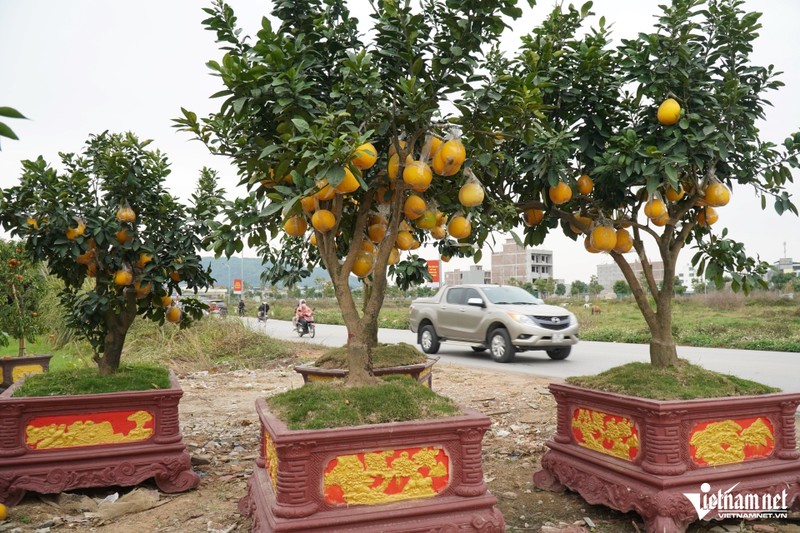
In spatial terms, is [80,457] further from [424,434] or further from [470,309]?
[470,309]

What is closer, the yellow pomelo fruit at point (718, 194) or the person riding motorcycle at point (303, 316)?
the yellow pomelo fruit at point (718, 194)

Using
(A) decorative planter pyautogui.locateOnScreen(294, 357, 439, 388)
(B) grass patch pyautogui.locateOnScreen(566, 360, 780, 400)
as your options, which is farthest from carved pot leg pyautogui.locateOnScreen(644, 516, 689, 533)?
(A) decorative planter pyautogui.locateOnScreen(294, 357, 439, 388)

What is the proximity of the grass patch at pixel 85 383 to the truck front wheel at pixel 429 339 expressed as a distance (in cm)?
963

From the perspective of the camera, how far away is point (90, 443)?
4.23 m

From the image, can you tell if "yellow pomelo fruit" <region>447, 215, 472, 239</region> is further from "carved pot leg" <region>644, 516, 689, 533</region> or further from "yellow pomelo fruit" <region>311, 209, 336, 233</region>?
"carved pot leg" <region>644, 516, 689, 533</region>

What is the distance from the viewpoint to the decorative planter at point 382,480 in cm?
266

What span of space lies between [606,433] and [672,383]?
50 centimetres

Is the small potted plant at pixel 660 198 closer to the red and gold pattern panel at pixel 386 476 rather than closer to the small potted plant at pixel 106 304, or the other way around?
the red and gold pattern panel at pixel 386 476

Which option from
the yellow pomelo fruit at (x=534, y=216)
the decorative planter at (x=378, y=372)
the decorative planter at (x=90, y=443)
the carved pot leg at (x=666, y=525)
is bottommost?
the carved pot leg at (x=666, y=525)

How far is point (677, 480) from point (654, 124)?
6.93 feet

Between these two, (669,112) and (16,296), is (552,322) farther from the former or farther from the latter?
(16,296)

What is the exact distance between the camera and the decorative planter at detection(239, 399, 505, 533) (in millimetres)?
2662

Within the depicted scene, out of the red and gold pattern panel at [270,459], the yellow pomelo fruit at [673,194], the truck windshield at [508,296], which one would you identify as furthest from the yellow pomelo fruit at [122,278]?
the truck windshield at [508,296]

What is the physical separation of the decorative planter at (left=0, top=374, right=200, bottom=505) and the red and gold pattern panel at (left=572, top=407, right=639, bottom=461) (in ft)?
9.15
